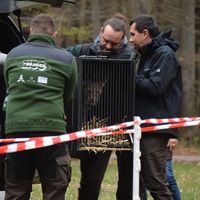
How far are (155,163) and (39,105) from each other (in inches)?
56.7

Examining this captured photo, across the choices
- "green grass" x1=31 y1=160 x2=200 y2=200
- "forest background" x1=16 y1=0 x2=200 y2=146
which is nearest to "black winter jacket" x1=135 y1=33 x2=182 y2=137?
"green grass" x1=31 y1=160 x2=200 y2=200

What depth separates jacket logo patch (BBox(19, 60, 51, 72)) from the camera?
5.71 meters

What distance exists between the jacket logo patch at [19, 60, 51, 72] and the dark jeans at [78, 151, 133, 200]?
1534 mm

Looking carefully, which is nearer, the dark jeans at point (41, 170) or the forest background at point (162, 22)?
the dark jeans at point (41, 170)

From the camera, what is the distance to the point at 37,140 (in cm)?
565

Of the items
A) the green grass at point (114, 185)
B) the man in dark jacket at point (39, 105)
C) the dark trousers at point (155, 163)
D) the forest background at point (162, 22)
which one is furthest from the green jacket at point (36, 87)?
the forest background at point (162, 22)

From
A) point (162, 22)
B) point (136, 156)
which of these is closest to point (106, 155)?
point (136, 156)

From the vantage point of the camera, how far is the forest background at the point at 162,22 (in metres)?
20.5

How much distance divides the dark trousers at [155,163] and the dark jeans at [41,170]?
988 mm

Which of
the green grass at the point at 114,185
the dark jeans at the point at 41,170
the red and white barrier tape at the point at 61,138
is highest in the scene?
the red and white barrier tape at the point at 61,138

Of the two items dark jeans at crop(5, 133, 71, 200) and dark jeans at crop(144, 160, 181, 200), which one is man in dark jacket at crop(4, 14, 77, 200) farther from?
dark jeans at crop(144, 160, 181, 200)

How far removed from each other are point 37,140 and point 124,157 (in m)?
1.51

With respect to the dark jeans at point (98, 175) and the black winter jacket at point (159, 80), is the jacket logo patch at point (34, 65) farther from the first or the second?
the dark jeans at point (98, 175)

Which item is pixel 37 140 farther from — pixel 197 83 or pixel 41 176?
pixel 197 83
